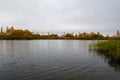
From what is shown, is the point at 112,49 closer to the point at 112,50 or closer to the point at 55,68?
the point at 112,50

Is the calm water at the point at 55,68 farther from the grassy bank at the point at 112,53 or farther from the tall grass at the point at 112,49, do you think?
the tall grass at the point at 112,49

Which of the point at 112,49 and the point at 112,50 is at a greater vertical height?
the point at 112,49

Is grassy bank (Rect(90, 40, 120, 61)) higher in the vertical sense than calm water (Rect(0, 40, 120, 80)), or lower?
higher

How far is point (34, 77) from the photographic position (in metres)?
13.8

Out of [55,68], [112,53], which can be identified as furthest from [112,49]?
[55,68]

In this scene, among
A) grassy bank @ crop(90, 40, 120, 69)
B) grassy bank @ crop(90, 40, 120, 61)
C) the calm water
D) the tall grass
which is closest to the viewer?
the calm water

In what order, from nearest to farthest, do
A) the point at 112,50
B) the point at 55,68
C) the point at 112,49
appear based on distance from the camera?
the point at 55,68, the point at 112,50, the point at 112,49

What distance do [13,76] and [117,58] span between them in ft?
57.0

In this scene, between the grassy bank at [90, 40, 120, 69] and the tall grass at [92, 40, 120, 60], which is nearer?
the grassy bank at [90, 40, 120, 69]

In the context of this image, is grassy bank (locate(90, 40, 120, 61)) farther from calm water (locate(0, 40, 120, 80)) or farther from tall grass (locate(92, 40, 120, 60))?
calm water (locate(0, 40, 120, 80))

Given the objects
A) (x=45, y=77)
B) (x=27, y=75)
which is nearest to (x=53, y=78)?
(x=45, y=77)

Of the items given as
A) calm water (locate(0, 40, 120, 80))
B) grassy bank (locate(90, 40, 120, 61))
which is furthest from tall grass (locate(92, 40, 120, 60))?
calm water (locate(0, 40, 120, 80))

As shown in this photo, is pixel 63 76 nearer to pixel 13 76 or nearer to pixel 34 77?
pixel 34 77

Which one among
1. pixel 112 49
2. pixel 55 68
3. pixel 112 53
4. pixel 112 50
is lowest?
pixel 55 68
